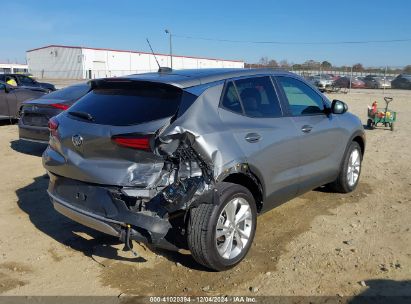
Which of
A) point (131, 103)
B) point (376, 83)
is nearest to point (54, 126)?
point (131, 103)

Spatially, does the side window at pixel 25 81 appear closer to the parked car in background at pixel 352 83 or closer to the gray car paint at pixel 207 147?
A: the gray car paint at pixel 207 147

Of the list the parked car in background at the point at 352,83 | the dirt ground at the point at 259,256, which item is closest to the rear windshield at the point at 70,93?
the dirt ground at the point at 259,256

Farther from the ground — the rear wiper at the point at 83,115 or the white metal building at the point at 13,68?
the white metal building at the point at 13,68

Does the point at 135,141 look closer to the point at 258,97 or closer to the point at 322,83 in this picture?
the point at 258,97

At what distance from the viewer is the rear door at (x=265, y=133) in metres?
3.91

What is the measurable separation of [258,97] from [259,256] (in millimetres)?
1574

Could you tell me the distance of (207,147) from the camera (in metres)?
3.50

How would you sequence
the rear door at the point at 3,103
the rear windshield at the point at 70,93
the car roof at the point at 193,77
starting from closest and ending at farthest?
the car roof at the point at 193,77 < the rear windshield at the point at 70,93 < the rear door at the point at 3,103

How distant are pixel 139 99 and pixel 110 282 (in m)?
1.59

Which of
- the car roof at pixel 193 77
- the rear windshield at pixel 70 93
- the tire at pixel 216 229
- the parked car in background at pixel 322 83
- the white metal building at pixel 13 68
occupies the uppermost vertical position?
the white metal building at pixel 13 68

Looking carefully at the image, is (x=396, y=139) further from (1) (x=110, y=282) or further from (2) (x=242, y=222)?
(1) (x=110, y=282)

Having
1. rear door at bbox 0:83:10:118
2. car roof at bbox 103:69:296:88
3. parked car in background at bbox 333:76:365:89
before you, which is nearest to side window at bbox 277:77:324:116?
car roof at bbox 103:69:296:88

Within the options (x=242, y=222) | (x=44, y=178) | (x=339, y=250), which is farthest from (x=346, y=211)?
(x=44, y=178)

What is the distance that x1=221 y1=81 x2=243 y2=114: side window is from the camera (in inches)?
154
